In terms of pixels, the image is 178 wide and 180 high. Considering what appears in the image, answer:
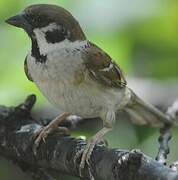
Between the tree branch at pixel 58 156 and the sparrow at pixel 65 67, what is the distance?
6cm

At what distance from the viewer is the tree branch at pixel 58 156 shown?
1825mm

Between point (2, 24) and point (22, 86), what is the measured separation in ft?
1.38

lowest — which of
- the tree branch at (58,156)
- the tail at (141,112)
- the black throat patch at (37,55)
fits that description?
the tail at (141,112)

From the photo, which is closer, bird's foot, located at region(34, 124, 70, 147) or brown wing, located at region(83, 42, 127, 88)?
bird's foot, located at region(34, 124, 70, 147)

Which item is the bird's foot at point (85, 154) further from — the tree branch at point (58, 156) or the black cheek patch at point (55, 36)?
the black cheek patch at point (55, 36)

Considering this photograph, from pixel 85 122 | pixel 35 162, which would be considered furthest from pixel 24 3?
pixel 35 162

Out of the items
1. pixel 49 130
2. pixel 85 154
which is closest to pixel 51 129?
pixel 49 130

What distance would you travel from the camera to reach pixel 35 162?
93.6 inches

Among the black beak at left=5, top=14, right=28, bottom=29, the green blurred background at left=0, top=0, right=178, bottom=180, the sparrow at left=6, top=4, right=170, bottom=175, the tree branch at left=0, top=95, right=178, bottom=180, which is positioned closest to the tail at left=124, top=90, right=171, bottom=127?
the green blurred background at left=0, top=0, right=178, bottom=180

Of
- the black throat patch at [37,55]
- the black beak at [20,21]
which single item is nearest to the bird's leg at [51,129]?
the black throat patch at [37,55]

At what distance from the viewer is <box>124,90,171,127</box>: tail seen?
3098 mm

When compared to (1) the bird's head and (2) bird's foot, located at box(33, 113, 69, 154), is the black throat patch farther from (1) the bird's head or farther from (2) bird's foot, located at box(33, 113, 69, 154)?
(2) bird's foot, located at box(33, 113, 69, 154)

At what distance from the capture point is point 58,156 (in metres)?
2.26

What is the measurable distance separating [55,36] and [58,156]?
529 millimetres
